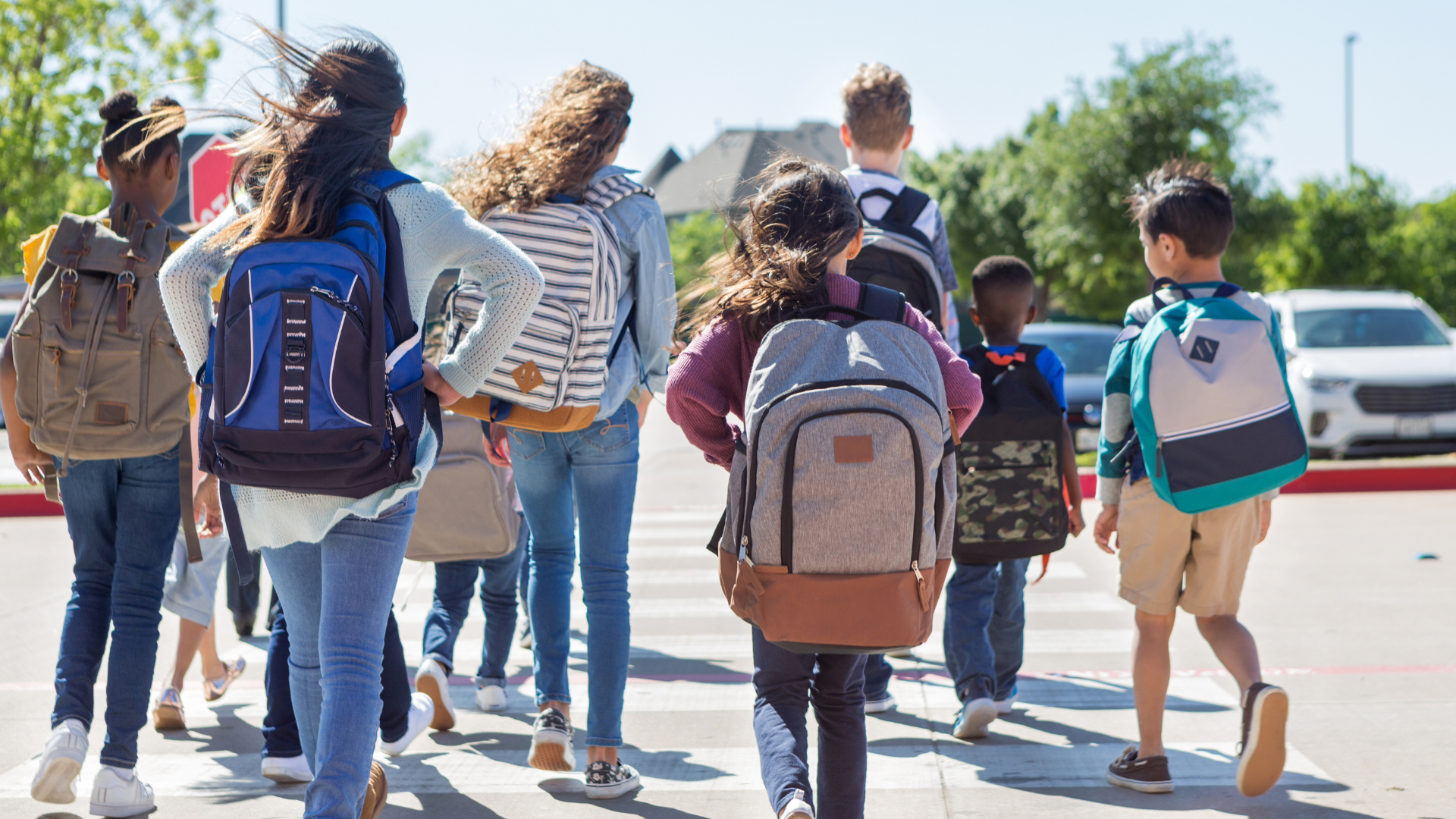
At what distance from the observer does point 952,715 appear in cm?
475

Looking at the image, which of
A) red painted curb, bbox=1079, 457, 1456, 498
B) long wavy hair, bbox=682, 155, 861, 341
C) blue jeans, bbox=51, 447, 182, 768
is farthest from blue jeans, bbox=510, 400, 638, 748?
red painted curb, bbox=1079, 457, 1456, 498

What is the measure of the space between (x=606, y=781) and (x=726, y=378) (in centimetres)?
146

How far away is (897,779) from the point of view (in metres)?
3.99

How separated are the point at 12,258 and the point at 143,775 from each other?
23757 millimetres

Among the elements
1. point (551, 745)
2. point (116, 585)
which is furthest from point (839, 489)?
point (116, 585)

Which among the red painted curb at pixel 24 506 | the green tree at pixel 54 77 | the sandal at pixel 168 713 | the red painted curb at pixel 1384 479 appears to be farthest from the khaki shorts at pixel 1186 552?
the green tree at pixel 54 77

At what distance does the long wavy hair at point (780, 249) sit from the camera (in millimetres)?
2871

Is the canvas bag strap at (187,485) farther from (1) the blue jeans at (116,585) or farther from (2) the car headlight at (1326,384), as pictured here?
(2) the car headlight at (1326,384)

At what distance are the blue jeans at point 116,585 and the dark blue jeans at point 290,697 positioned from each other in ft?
1.12

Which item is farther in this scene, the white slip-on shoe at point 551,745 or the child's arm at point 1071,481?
the child's arm at point 1071,481

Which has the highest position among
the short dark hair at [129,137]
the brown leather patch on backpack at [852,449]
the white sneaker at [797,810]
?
the short dark hair at [129,137]

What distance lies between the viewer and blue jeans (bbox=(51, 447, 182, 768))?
371 cm

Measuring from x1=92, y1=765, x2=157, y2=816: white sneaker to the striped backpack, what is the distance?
1417mm

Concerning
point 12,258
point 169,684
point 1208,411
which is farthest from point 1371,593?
point 12,258
